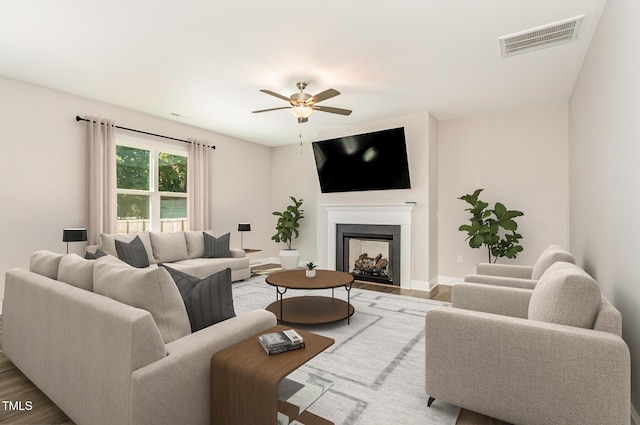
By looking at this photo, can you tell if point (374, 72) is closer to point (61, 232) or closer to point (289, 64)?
point (289, 64)

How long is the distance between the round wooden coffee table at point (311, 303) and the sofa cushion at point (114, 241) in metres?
2.12

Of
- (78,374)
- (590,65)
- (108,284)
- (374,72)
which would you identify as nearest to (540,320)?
(108,284)

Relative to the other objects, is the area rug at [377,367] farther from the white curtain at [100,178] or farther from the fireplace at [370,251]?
the white curtain at [100,178]

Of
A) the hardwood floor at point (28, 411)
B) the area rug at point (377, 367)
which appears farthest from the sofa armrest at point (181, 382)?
the hardwood floor at point (28, 411)

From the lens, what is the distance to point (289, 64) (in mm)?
3293

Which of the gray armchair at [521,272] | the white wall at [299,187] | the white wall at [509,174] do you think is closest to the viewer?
the gray armchair at [521,272]

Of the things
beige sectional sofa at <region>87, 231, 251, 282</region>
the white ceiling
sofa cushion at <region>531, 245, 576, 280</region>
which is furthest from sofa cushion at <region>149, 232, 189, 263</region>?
sofa cushion at <region>531, 245, 576, 280</region>

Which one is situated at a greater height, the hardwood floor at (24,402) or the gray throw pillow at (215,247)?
the gray throw pillow at (215,247)

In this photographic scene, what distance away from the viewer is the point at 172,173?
18.3ft

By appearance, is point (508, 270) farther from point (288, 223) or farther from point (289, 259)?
point (288, 223)

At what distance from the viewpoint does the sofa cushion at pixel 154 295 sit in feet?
4.88

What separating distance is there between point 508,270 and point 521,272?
0.11m

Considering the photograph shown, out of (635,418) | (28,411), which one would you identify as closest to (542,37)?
(635,418)

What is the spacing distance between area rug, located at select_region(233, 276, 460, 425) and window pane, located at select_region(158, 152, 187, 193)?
2.62m
